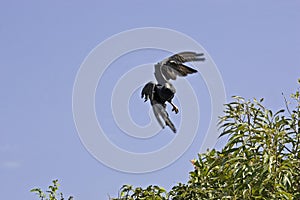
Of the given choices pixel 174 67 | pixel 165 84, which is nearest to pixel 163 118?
pixel 165 84

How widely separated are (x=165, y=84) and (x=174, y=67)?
0.23 meters

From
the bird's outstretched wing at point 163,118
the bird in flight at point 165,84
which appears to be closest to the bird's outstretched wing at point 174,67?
the bird in flight at point 165,84

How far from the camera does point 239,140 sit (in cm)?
577

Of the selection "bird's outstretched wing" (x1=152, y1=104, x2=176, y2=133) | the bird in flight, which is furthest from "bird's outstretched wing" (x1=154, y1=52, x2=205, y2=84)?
"bird's outstretched wing" (x1=152, y1=104, x2=176, y2=133)

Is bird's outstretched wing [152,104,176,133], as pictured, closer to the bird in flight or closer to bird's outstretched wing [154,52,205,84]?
the bird in flight

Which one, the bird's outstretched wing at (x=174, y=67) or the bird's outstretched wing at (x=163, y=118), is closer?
the bird's outstretched wing at (x=163, y=118)

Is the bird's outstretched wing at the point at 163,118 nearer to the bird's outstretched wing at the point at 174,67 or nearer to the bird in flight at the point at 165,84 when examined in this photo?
the bird in flight at the point at 165,84

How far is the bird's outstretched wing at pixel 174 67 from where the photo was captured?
6480 mm

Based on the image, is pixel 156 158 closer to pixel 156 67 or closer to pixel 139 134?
pixel 139 134

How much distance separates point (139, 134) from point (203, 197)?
851 millimetres

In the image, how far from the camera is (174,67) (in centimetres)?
654

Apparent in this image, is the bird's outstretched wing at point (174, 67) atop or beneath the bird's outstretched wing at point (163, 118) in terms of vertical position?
atop

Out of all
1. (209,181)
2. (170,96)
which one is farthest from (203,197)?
(170,96)

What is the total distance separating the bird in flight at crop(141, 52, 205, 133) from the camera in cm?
634
